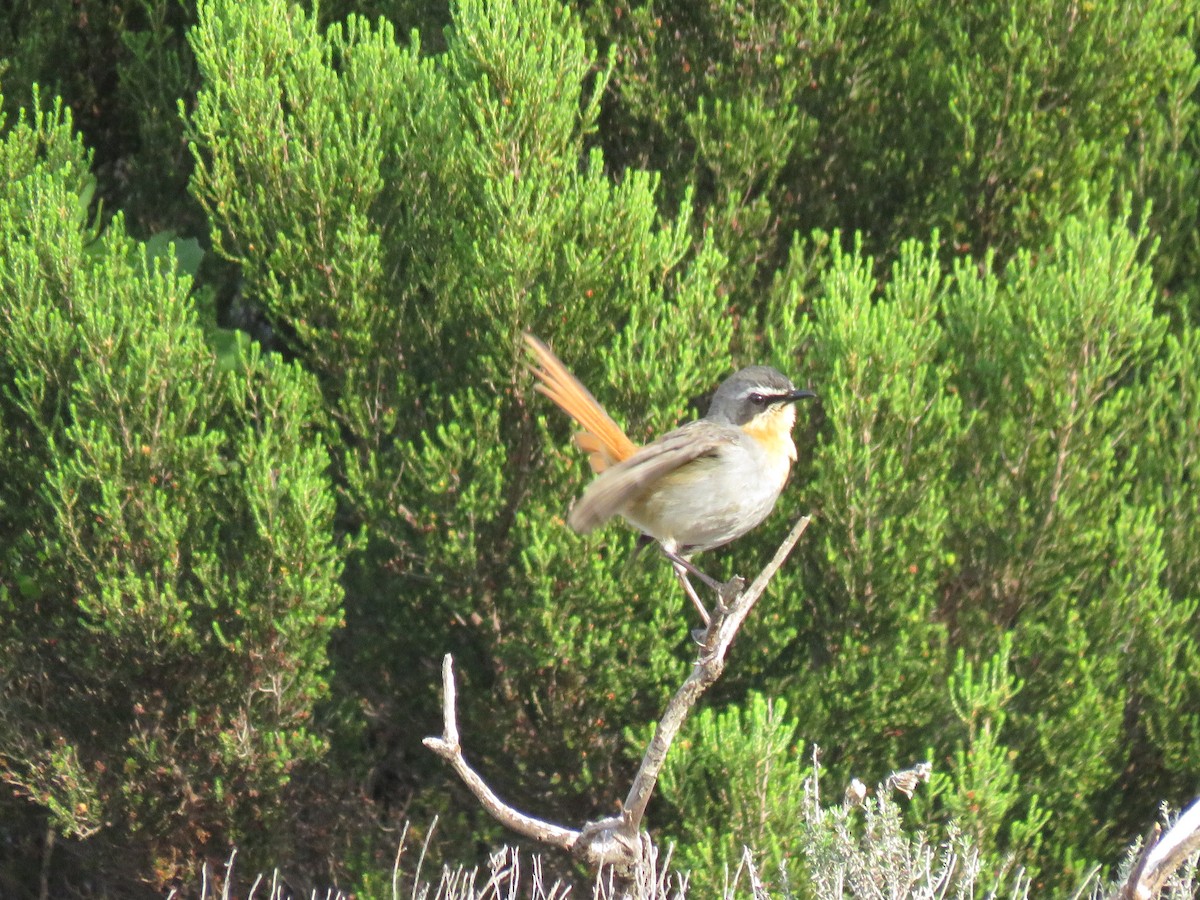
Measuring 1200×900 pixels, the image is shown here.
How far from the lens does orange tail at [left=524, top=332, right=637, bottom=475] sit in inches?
181

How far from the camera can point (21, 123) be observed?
5473 mm

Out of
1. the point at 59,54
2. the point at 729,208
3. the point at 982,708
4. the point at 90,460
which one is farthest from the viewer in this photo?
the point at 59,54

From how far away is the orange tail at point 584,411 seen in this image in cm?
459

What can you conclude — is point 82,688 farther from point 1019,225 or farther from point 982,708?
point 1019,225

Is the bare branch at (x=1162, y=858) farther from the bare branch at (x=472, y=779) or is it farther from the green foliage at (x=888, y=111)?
the green foliage at (x=888, y=111)

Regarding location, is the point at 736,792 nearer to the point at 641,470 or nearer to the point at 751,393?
the point at 751,393

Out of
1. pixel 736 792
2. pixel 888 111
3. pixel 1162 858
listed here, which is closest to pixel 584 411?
pixel 736 792

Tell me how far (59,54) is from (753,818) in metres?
4.50

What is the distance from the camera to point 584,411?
181 inches

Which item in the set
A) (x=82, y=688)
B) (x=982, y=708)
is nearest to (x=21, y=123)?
(x=82, y=688)

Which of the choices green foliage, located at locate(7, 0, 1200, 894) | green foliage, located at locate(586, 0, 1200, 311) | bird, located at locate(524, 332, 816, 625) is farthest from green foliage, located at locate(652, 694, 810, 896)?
green foliage, located at locate(586, 0, 1200, 311)

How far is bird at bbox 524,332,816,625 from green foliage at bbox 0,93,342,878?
1.06 metres

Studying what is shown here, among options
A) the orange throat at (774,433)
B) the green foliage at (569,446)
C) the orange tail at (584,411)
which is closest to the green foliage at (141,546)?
the green foliage at (569,446)

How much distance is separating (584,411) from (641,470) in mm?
516
